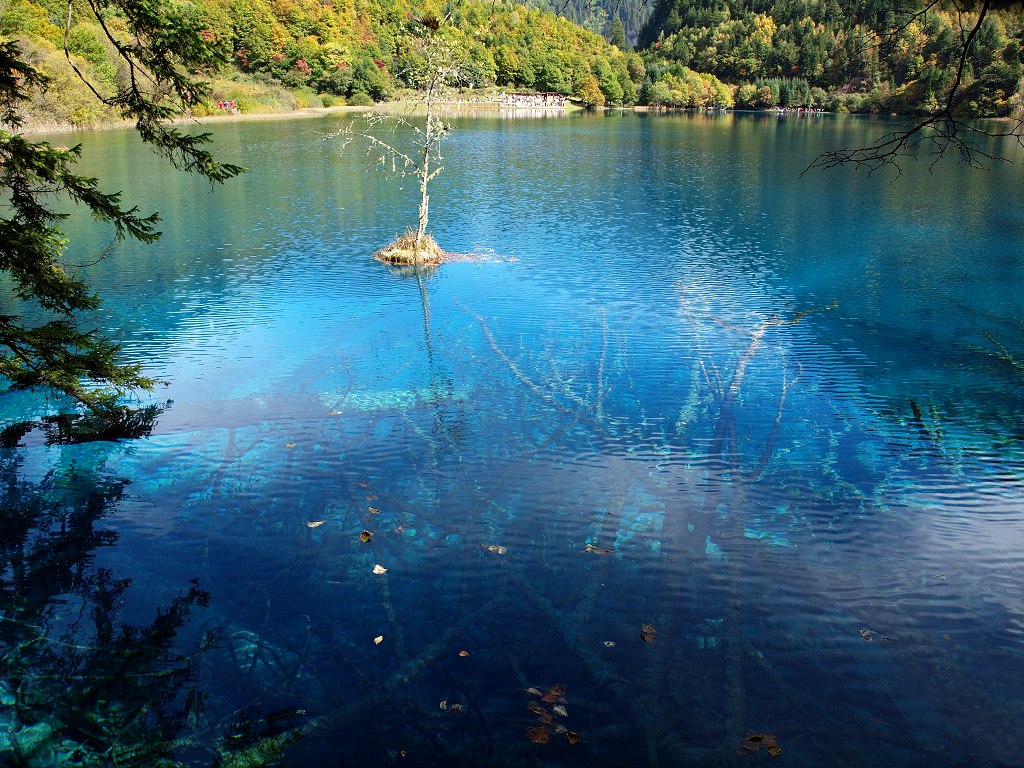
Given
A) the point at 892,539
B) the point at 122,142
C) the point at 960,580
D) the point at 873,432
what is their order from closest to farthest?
1. the point at 960,580
2. the point at 892,539
3. the point at 873,432
4. the point at 122,142

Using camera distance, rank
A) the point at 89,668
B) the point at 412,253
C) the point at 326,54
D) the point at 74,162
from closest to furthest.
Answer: the point at 89,668
the point at 74,162
the point at 412,253
the point at 326,54

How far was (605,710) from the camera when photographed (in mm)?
7004

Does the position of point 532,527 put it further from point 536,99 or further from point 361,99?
point 536,99

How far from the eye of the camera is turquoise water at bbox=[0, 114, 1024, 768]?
6.93m

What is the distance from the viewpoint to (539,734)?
6.76 metres

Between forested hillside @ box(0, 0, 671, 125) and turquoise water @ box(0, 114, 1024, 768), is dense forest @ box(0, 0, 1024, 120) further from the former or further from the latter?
turquoise water @ box(0, 114, 1024, 768)

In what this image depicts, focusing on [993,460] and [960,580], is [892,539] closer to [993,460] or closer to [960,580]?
[960,580]

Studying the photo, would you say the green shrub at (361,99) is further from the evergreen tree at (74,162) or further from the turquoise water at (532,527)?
the evergreen tree at (74,162)

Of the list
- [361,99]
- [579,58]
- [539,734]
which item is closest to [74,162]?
[539,734]

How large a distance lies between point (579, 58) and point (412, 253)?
401ft

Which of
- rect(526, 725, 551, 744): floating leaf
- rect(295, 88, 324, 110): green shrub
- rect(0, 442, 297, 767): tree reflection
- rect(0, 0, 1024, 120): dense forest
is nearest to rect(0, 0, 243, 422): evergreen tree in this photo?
rect(0, 442, 297, 767): tree reflection

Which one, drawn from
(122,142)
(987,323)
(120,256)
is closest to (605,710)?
(987,323)


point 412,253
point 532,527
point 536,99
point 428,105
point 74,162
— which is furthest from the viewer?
point 536,99

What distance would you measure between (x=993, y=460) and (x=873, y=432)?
180cm
